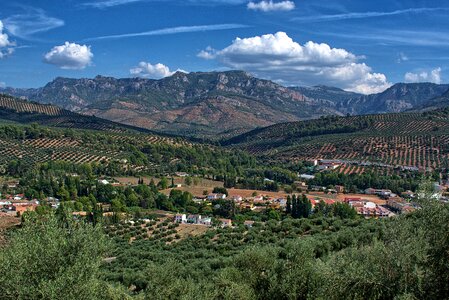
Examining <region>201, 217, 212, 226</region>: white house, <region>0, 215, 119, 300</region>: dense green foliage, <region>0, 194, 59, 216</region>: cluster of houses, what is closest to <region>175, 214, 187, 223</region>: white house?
<region>201, 217, 212, 226</region>: white house

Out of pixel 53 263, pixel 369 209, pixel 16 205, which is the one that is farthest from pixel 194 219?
pixel 53 263

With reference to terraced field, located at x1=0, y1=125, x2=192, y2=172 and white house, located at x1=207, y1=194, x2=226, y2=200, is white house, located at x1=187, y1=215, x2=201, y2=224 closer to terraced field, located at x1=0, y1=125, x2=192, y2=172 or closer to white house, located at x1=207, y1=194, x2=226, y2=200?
white house, located at x1=207, y1=194, x2=226, y2=200

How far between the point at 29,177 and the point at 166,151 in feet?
163

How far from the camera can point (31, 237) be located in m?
16.5

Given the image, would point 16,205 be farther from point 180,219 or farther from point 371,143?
point 371,143

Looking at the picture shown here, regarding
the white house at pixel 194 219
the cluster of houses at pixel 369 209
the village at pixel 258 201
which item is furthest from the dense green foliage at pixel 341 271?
the cluster of houses at pixel 369 209

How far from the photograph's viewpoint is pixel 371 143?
146m

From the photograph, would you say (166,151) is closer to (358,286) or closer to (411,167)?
(411,167)

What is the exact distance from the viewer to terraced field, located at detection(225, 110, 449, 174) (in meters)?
124

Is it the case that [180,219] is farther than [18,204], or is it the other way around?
[18,204]

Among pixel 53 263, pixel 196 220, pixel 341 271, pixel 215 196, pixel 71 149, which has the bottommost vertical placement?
pixel 196 220

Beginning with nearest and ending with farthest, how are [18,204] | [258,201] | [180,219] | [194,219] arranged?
[194,219]
[180,219]
[18,204]
[258,201]

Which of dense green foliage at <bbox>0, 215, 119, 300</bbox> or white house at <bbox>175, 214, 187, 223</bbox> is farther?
white house at <bbox>175, 214, 187, 223</bbox>

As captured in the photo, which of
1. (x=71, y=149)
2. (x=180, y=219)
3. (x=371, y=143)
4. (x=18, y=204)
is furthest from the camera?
(x=371, y=143)
